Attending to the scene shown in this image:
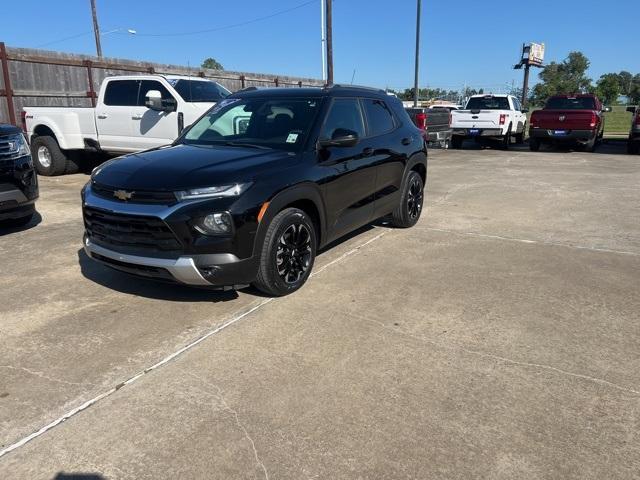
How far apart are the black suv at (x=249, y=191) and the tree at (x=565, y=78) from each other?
7504cm

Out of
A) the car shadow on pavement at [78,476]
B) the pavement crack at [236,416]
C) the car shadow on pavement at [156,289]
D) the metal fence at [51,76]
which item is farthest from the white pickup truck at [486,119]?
the car shadow on pavement at [78,476]

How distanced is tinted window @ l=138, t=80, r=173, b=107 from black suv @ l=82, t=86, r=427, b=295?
4.78 metres

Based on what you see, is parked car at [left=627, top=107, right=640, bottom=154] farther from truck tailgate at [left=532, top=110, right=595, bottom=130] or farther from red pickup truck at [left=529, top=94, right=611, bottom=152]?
truck tailgate at [left=532, top=110, right=595, bottom=130]

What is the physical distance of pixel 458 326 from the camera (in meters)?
3.83

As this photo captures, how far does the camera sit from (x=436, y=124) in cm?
1608

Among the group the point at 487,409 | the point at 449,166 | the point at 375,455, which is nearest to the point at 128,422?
the point at 375,455

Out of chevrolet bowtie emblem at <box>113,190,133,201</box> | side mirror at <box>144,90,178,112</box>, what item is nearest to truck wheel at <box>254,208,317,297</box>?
chevrolet bowtie emblem at <box>113,190,133,201</box>

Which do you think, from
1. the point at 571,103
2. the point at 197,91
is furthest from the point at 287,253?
the point at 571,103

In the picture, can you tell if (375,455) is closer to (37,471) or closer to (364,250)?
(37,471)

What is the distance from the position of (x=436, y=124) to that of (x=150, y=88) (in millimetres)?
9302

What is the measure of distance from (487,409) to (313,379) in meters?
1.01

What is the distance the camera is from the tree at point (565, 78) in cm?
7581

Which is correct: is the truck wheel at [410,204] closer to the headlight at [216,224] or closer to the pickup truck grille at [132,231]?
the headlight at [216,224]

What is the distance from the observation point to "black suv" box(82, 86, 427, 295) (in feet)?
12.1
